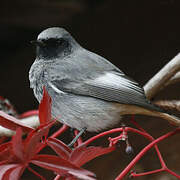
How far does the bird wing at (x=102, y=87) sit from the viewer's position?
150 cm

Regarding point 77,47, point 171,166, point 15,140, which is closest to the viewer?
Answer: point 15,140

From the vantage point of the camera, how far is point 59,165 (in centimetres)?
81

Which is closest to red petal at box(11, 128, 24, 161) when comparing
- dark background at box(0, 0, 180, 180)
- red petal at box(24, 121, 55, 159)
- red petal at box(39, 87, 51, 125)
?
red petal at box(24, 121, 55, 159)

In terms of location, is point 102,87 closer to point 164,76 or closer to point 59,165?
point 164,76

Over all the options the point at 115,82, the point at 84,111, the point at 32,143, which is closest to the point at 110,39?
the point at 115,82

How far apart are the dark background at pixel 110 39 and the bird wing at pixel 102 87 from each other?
2.03 ft

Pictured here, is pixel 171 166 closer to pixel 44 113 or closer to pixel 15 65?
pixel 44 113

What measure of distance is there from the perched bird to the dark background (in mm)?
615

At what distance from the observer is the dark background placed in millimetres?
2203

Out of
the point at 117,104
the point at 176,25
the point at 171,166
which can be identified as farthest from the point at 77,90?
the point at 176,25

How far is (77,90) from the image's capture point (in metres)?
1.53

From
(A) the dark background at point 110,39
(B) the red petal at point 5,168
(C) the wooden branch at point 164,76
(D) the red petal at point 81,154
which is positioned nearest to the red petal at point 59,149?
(D) the red petal at point 81,154

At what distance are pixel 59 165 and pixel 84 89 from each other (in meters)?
0.76

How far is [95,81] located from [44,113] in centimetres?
65
